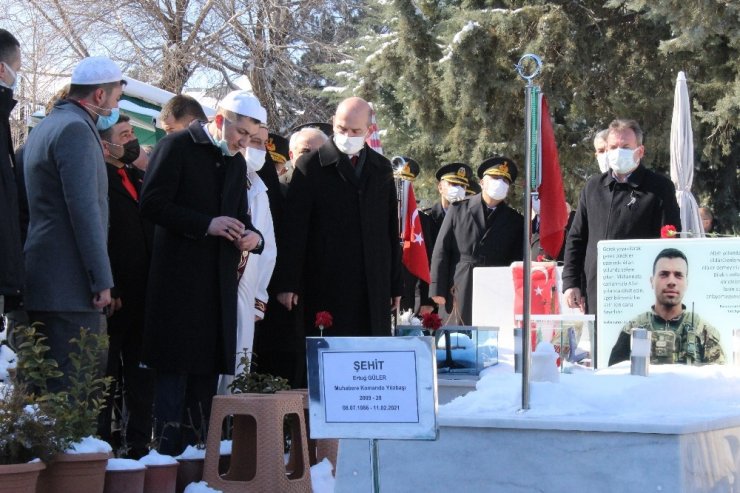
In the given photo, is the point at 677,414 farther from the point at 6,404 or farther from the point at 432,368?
the point at 6,404

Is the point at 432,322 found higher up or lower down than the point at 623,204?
lower down

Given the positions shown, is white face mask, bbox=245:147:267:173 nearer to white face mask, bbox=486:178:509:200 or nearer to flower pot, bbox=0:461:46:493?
flower pot, bbox=0:461:46:493

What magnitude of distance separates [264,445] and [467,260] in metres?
5.94

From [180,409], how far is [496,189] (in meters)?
5.69

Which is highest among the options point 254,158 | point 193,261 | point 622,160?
point 622,160

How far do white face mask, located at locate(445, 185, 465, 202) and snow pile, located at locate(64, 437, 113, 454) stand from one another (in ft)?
27.0

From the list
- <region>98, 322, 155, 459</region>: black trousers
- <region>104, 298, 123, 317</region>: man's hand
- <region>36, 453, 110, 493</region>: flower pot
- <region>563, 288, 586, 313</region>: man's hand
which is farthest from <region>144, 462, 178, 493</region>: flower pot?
<region>563, 288, 586, 313</region>: man's hand

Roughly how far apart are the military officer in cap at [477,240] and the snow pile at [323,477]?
15.5 feet

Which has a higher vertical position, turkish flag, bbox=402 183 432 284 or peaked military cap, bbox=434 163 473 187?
peaked military cap, bbox=434 163 473 187

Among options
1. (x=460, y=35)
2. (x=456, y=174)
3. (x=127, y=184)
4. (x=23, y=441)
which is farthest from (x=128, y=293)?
(x=460, y=35)

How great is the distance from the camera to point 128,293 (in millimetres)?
7262

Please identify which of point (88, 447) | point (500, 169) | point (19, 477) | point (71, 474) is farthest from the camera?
point (500, 169)

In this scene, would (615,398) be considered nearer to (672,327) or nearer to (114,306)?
(672,327)

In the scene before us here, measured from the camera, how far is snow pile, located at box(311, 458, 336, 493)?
Result: 639 centimetres
